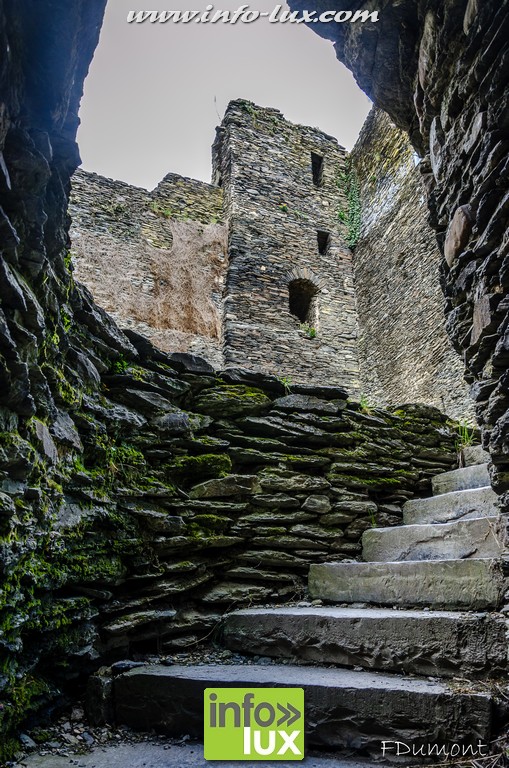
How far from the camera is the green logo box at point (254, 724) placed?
1.62 m

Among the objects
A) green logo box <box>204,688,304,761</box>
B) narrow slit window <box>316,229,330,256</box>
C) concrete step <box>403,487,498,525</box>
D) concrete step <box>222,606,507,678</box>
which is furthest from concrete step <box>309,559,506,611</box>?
narrow slit window <box>316,229,330,256</box>

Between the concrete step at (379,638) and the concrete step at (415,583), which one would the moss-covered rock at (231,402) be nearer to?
the concrete step at (415,583)

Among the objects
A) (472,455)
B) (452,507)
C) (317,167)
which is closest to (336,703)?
(452,507)

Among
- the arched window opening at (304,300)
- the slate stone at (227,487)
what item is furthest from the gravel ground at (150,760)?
the arched window opening at (304,300)

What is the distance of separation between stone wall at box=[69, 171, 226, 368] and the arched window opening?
159 centimetres

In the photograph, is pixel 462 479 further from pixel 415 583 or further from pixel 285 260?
pixel 285 260

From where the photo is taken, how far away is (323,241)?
32.1 ft

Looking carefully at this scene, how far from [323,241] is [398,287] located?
6.18ft

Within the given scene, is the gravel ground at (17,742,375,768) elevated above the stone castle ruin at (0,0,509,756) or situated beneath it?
situated beneath

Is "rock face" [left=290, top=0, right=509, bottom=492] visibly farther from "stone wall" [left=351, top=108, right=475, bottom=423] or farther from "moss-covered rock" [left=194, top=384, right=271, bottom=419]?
"stone wall" [left=351, top=108, right=475, bottom=423]

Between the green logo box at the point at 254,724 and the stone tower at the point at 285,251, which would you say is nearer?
the green logo box at the point at 254,724

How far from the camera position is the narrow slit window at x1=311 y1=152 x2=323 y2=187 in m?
10.2

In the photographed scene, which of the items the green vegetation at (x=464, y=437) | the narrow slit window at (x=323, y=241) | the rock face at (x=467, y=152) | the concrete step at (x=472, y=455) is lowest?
the concrete step at (x=472, y=455)

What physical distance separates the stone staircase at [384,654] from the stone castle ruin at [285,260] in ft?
16.5
